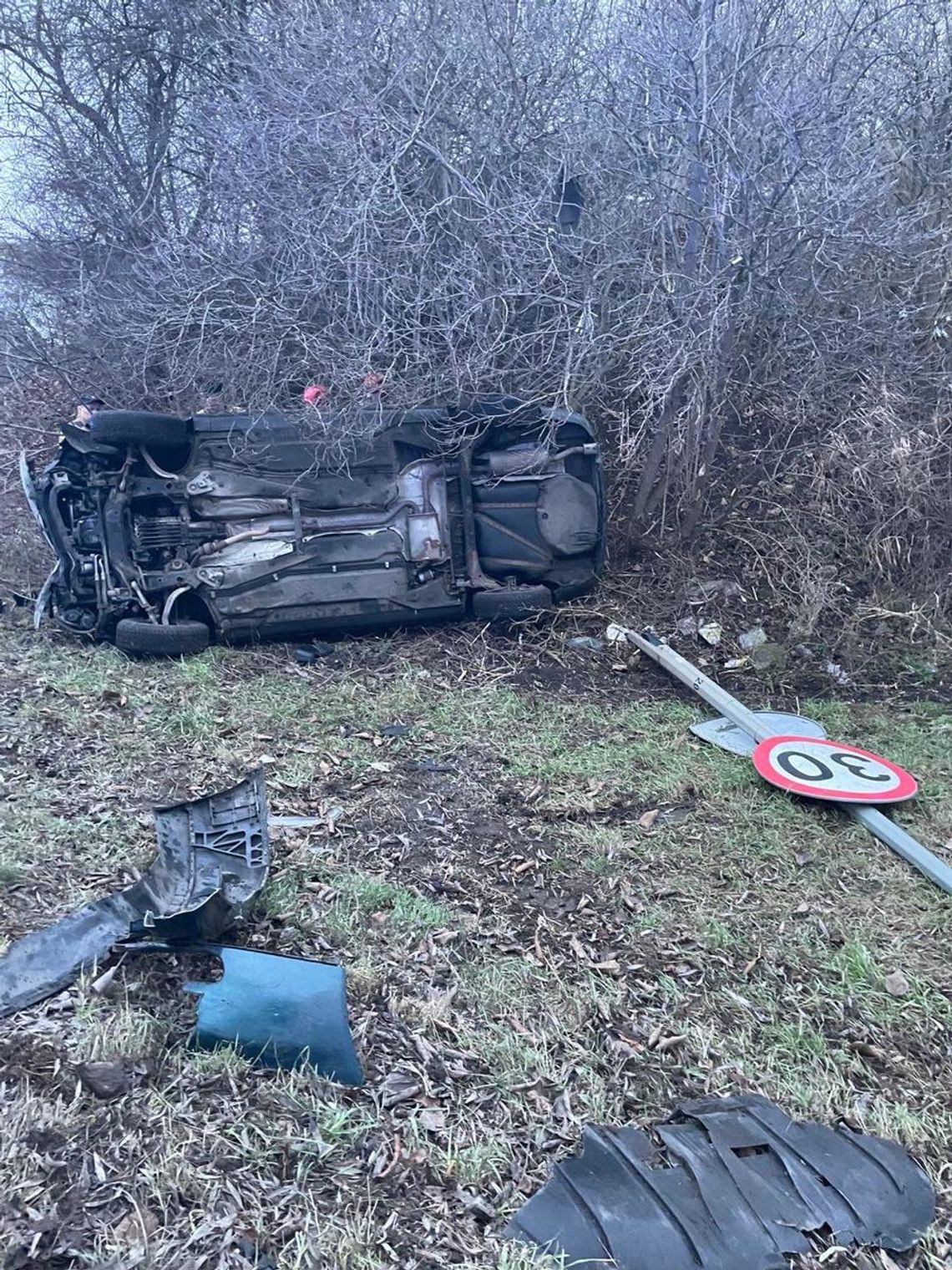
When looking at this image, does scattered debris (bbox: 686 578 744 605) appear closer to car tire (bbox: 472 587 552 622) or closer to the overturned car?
the overturned car

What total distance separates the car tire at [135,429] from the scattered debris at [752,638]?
11.7ft

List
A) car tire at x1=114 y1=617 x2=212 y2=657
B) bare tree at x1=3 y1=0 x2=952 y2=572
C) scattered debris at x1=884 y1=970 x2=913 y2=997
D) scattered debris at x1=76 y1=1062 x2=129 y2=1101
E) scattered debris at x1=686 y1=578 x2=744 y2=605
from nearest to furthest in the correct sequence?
scattered debris at x1=76 y1=1062 x2=129 y2=1101 < scattered debris at x1=884 y1=970 x2=913 y2=997 < car tire at x1=114 y1=617 x2=212 y2=657 < bare tree at x1=3 y1=0 x2=952 y2=572 < scattered debris at x1=686 y1=578 x2=744 y2=605

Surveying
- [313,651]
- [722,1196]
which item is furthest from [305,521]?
[722,1196]

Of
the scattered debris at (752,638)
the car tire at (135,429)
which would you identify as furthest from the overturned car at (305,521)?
the scattered debris at (752,638)

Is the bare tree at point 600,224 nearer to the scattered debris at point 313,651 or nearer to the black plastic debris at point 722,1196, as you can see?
the scattered debris at point 313,651

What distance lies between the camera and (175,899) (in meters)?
3.05

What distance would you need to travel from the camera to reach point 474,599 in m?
5.88

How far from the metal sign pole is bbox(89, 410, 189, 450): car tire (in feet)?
9.46

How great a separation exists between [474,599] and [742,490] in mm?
2332

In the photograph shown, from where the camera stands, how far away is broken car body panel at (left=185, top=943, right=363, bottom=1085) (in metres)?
2.43

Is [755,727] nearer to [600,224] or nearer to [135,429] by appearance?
[600,224]

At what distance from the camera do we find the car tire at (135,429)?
5250mm

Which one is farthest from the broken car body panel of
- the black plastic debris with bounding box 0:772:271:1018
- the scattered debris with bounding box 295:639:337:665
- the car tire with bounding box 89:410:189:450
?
the car tire with bounding box 89:410:189:450

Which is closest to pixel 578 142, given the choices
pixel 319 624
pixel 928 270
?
pixel 928 270
